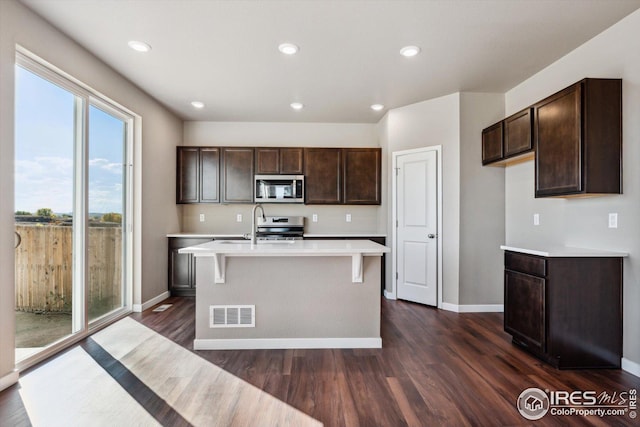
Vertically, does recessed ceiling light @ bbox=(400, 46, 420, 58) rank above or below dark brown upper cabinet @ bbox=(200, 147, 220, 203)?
above

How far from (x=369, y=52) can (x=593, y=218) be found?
242 centimetres

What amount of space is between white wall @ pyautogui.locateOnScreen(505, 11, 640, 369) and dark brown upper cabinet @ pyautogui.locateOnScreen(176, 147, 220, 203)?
425 cm

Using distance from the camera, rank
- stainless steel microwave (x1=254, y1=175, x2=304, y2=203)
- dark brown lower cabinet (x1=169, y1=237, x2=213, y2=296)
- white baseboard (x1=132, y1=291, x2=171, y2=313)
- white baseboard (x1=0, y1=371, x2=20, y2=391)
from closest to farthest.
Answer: white baseboard (x1=0, y1=371, x2=20, y2=391) < white baseboard (x1=132, y1=291, x2=171, y2=313) < dark brown lower cabinet (x1=169, y1=237, x2=213, y2=296) < stainless steel microwave (x1=254, y1=175, x2=304, y2=203)

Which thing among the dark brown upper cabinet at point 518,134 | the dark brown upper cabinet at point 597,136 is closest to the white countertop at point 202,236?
the dark brown upper cabinet at point 518,134

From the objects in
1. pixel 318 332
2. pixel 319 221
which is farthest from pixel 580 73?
pixel 319 221

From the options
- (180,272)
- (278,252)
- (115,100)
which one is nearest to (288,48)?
(278,252)

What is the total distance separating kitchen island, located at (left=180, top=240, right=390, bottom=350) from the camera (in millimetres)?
2822

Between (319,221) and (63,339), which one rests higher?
(319,221)

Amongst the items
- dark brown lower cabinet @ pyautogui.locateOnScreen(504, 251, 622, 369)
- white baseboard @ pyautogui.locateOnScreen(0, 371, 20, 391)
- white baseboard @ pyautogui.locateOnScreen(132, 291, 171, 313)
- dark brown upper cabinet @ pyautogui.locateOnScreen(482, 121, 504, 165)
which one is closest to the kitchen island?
white baseboard @ pyautogui.locateOnScreen(0, 371, 20, 391)

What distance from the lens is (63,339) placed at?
9.12 feet

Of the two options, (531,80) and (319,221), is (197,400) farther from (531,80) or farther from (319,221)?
(531,80)

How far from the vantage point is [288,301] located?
2857 millimetres

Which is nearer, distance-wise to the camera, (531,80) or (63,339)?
(63,339)

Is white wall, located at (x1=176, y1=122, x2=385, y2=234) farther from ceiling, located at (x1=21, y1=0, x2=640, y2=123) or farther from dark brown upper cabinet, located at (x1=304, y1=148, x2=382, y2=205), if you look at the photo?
ceiling, located at (x1=21, y1=0, x2=640, y2=123)
